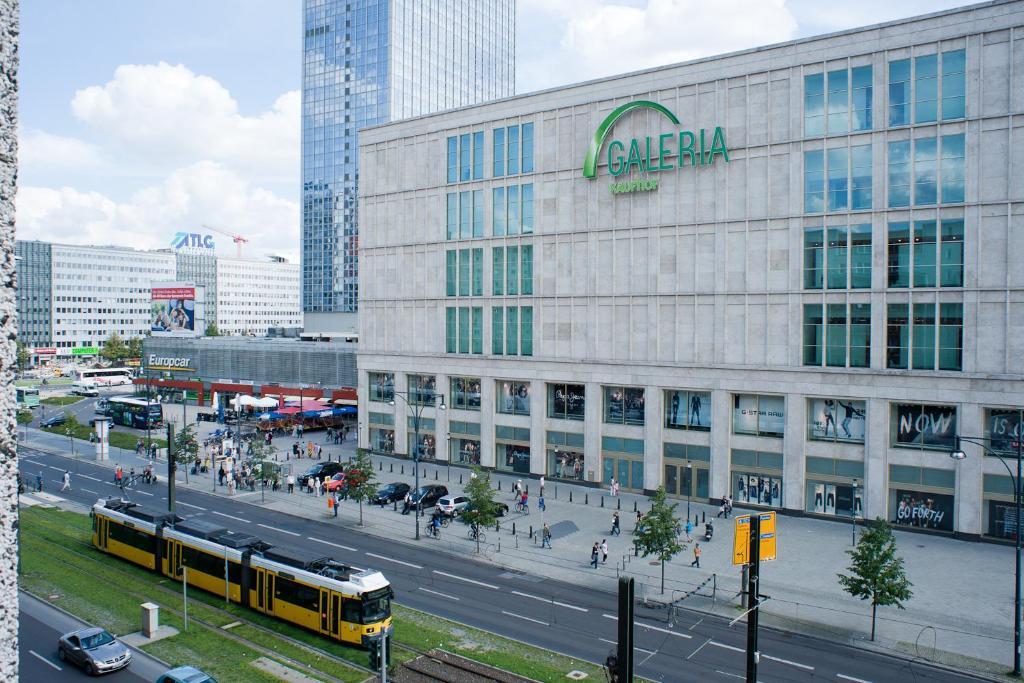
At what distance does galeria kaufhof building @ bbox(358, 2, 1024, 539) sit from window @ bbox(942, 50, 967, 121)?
0.41 feet

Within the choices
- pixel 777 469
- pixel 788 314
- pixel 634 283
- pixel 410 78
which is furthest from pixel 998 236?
pixel 410 78

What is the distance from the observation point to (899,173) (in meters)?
50.1

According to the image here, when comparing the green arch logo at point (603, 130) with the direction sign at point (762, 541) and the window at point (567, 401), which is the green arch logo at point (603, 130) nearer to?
the window at point (567, 401)

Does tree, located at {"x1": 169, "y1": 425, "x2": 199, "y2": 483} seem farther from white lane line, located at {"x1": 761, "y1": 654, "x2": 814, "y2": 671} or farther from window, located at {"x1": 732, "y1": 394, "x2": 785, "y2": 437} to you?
white lane line, located at {"x1": 761, "y1": 654, "x2": 814, "y2": 671}

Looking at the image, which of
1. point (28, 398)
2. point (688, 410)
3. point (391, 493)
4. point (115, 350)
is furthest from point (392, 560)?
point (115, 350)

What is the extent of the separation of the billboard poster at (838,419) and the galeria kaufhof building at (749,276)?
15 cm

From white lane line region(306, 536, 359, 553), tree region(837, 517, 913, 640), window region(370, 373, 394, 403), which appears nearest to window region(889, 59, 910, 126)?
tree region(837, 517, 913, 640)

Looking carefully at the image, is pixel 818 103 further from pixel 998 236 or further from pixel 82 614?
pixel 82 614

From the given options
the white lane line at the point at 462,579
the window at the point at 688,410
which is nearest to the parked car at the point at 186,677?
the white lane line at the point at 462,579

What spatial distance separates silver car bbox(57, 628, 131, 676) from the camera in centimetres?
2773

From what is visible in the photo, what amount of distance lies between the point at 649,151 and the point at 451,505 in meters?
30.7

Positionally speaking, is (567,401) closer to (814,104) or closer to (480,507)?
(480,507)

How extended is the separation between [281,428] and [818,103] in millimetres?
66570

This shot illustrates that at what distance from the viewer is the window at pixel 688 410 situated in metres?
57.5
